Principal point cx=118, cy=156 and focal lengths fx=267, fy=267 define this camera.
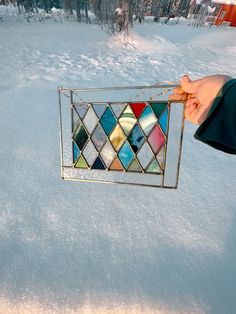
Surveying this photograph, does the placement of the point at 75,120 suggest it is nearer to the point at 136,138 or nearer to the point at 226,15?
the point at 136,138

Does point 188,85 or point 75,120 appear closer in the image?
point 188,85

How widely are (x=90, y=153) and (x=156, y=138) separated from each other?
37 cm

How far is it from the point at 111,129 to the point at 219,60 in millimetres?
5816

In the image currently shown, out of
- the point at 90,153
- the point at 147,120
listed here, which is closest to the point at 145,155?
the point at 147,120

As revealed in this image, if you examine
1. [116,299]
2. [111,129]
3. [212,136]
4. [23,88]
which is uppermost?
[212,136]

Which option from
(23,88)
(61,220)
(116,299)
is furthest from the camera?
(23,88)

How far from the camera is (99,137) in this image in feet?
4.57

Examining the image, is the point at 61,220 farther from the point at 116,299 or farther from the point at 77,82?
the point at 77,82

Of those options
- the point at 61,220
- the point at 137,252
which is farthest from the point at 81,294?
the point at 61,220

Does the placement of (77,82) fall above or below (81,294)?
above

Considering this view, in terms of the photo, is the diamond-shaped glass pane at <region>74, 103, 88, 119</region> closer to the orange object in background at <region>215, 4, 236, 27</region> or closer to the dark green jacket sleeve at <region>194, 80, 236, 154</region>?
the dark green jacket sleeve at <region>194, 80, 236, 154</region>

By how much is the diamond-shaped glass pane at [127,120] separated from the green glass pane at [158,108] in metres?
0.11

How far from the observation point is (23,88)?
3.85m

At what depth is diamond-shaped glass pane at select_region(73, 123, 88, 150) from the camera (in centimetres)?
141
